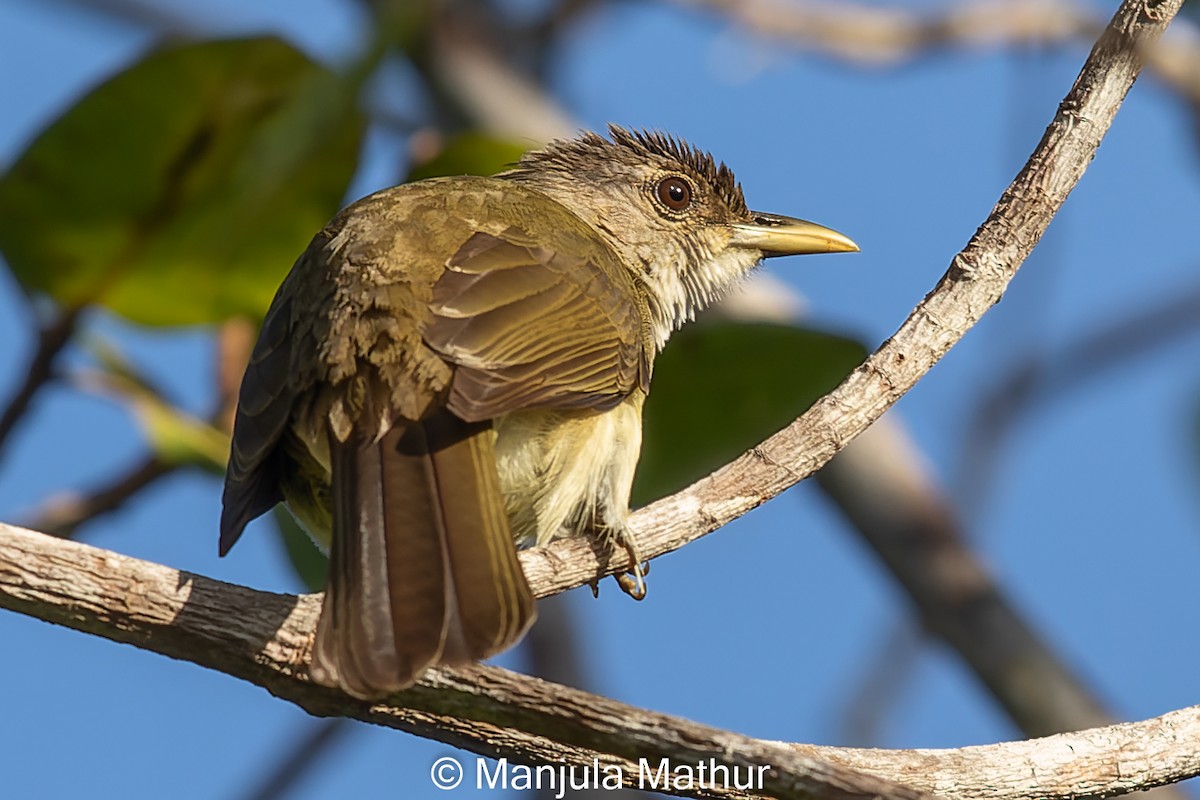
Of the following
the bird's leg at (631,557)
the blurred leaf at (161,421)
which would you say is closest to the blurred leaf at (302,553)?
the blurred leaf at (161,421)

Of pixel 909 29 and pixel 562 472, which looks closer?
pixel 562 472

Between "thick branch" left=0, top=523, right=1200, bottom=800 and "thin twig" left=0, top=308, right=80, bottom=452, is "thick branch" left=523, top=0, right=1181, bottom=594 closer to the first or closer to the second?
"thick branch" left=0, top=523, right=1200, bottom=800

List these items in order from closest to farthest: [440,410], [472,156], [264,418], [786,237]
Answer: [440,410] → [264,418] → [472,156] → [786,237]

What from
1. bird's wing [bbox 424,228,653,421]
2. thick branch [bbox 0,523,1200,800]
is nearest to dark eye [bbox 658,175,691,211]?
bird's wing [bbox 424,228,653,421]

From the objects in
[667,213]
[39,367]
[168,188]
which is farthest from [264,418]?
[667,213]

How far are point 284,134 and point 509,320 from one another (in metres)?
0.69

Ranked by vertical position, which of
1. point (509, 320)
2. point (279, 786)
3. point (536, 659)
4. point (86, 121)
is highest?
point (86, 121)

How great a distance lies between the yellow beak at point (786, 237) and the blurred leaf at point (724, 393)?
0.40 meters

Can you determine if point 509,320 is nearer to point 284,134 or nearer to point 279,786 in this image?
point 284,134

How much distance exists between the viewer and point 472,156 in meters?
4.33

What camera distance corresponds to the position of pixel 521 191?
4281 mm

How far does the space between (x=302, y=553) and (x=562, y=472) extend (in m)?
0.84

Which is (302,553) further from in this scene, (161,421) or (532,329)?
(532,329)

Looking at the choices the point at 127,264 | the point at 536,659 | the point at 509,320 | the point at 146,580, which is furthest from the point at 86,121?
the point at 536,659
